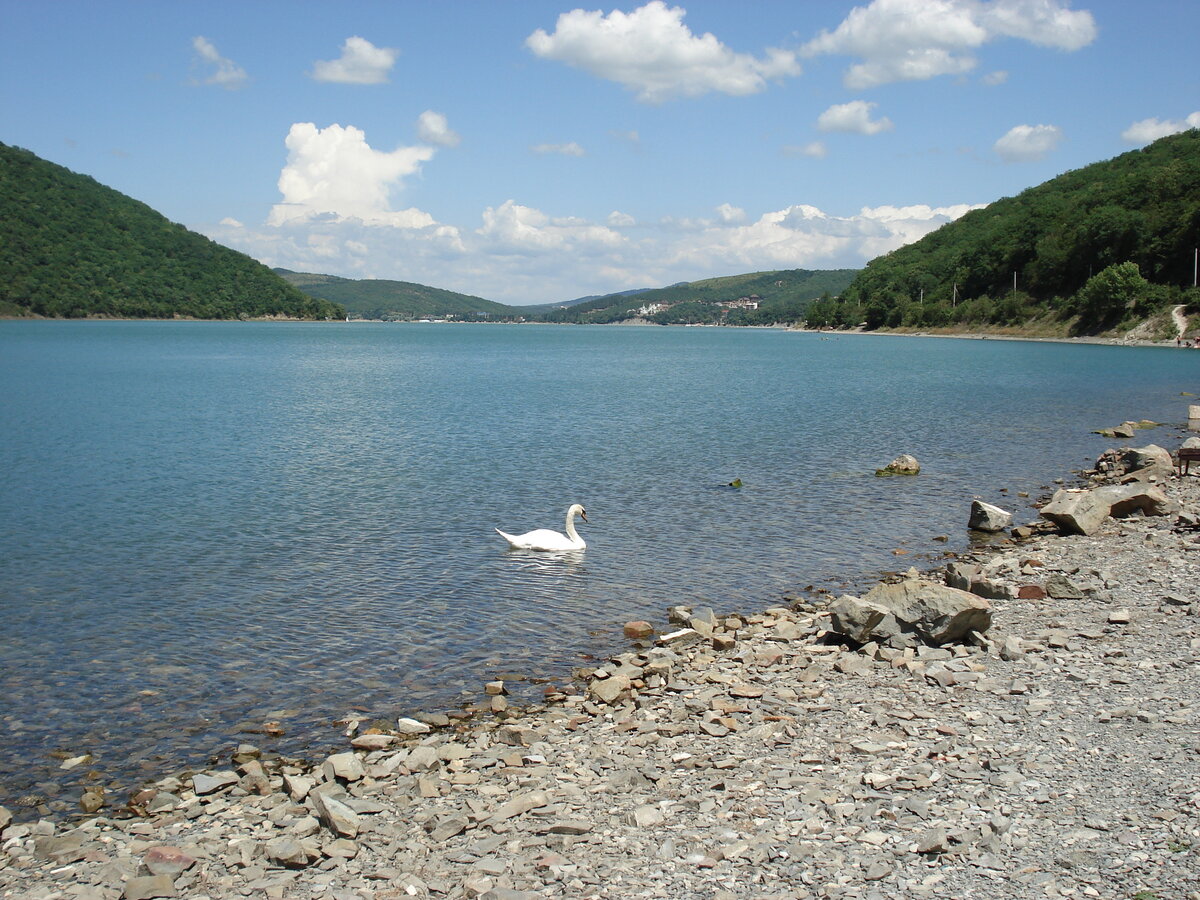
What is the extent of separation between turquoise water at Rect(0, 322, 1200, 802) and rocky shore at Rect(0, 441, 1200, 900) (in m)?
1.59

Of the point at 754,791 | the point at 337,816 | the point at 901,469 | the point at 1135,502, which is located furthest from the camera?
the point at 901,469

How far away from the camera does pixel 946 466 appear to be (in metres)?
31.2

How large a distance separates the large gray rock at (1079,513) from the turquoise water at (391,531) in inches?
78.2

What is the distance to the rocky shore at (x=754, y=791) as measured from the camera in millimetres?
6992

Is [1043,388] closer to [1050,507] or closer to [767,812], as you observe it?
[1050,507]

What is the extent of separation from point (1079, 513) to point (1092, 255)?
141636mm

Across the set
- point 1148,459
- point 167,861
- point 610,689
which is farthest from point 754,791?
point 1148,459

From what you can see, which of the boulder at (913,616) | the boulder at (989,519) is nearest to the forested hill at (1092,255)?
the boulder at (989,519)

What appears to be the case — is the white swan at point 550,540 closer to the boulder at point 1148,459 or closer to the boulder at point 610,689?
the boulder at point 610,689

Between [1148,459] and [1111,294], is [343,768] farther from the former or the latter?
[1111,294]

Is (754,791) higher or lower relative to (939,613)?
lower

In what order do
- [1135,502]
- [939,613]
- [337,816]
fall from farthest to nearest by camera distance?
[1135,502]
[939,613]
[337,816]

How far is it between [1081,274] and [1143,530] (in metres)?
144

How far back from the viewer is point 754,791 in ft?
27.4
